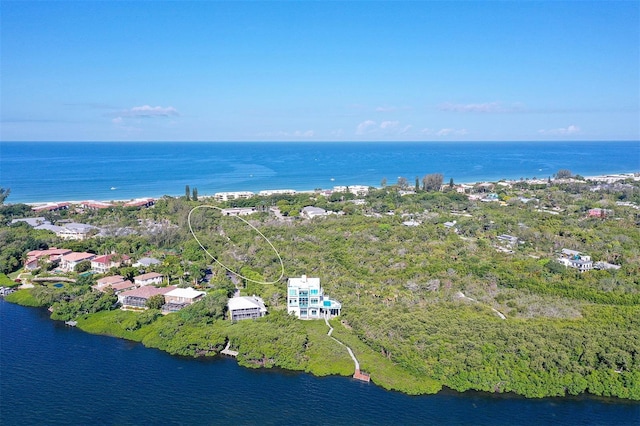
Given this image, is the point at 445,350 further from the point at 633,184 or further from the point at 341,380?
the point at 633,184

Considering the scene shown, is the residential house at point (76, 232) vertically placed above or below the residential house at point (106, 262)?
above

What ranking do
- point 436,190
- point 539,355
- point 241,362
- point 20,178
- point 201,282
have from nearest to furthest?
1. point 539,355
2. point 241,362
3. point 201,282
4. point 436,190
5. point 20,178

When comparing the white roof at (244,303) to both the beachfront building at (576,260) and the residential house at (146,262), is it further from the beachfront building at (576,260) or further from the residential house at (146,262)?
the beachfront building at (576,260)

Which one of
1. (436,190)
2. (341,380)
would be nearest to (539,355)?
(341,380)

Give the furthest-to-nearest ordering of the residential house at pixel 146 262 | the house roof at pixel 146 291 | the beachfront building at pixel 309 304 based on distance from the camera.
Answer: the residential house at pixel 146 262
the house roof at pixel 146 291
the beachfront building at pixel 309 304

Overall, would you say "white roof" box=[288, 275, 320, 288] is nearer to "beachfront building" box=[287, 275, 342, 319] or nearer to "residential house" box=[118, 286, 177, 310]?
"beachfront building" box=[287, 275, 342, 319]

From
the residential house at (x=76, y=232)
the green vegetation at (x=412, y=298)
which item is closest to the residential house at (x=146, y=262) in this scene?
the green vegetation at (x=412, y=298)
